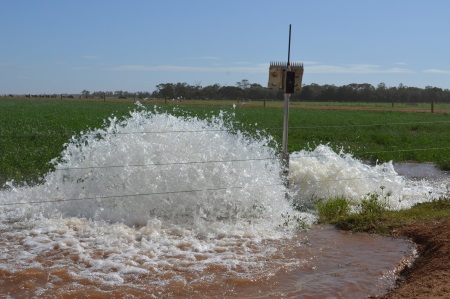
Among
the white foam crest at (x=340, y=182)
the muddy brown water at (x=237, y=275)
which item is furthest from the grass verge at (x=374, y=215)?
the white foam crest at (x=340, y=182)

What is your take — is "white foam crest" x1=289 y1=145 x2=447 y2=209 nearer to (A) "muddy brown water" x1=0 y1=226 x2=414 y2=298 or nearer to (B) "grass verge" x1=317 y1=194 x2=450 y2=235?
(B) "grass verge" x1=317 y1=194 x2=450 y2=235

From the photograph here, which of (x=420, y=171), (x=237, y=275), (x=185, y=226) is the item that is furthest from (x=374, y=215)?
(x=420, y=171)

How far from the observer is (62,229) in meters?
8.48

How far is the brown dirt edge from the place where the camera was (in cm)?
575

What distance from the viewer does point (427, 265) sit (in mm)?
6707

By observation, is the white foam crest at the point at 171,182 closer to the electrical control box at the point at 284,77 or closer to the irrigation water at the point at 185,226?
the irrigation water at the point at 185,226

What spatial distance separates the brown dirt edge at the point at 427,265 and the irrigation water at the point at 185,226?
22 cm

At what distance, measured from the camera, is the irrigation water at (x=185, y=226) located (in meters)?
6.52

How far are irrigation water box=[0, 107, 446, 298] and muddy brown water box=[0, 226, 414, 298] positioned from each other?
0.05 ft

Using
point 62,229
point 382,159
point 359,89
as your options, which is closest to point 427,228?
point 62,229

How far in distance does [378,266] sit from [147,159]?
14.1ft

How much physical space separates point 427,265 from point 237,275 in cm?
228

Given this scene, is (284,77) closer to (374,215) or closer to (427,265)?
(374,215)

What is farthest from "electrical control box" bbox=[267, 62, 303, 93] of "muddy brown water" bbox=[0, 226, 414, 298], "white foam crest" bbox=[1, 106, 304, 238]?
"muddy brown water" bbox=[0, 226, 414, 298]
